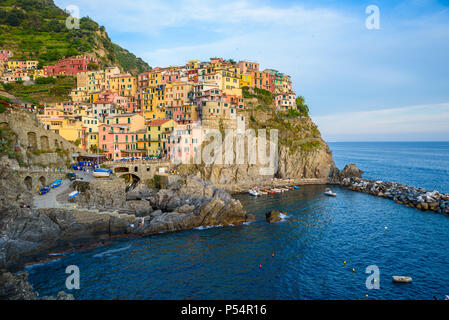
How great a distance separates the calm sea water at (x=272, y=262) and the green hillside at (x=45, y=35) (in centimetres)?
10016

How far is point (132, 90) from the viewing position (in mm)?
90125

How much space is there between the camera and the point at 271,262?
32.4 meters

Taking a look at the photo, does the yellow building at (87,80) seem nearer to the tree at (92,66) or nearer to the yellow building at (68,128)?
the tree at (92,66)

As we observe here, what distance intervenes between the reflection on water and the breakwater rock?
634 cm

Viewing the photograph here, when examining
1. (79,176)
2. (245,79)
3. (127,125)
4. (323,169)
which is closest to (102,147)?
(127,125)

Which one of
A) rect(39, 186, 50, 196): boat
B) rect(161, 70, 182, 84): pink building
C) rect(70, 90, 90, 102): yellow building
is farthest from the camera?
rect(70, 90, 90, 102): yellow building

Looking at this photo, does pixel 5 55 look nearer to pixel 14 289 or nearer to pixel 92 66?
pixel 92 66

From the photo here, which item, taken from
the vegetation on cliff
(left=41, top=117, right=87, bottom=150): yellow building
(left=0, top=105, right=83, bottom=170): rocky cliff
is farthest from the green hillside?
(left=0, top=105, right=83, bottom=170): rocky cliff

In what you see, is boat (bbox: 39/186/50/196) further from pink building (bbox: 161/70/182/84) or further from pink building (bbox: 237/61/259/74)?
pink building (bbox: 237/61/259/74)

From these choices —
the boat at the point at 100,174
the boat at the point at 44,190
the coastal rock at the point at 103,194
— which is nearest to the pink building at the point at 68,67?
the boat at the point at 100,174

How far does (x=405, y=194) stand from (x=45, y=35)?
14353cm

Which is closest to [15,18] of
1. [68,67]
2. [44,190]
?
[68,67]

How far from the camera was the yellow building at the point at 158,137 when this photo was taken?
67.5m

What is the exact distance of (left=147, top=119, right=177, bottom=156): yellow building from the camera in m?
67.5
